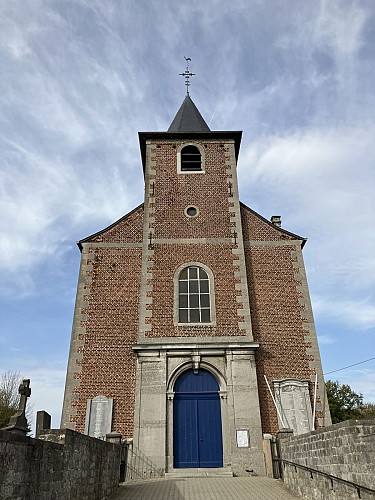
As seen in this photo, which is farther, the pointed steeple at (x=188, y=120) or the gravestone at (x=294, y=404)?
the pointed steeple at (x=188, y=120)

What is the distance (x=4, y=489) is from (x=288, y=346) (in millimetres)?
8894

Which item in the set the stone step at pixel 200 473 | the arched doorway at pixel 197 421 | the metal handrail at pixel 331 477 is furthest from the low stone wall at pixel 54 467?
the metal handrail at pixel 331 477

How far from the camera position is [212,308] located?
11.9m

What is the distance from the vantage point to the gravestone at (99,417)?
1026 cm

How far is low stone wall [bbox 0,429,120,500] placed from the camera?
12.9 feet

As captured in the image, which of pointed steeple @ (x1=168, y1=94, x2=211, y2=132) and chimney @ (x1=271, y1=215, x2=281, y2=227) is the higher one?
pointed steeple @ (x1=168, y1=94, x2=211, y2=132)

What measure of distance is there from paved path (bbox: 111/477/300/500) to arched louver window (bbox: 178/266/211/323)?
13.2 ft

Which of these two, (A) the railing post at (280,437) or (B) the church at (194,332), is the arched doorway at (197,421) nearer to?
(B) the church at (194,332)

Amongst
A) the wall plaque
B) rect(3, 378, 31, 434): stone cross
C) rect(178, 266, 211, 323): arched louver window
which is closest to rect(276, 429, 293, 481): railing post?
the wall plaque

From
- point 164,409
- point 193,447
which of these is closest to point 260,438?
point 193,447

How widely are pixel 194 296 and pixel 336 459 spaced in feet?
21.5

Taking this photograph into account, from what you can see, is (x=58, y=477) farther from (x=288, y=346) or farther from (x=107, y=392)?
(x=288, y=346)

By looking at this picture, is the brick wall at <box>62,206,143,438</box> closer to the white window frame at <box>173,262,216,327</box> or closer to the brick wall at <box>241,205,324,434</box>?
the white window frame at <box>173,262,216,327</box>

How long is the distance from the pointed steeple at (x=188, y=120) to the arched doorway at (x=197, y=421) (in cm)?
945
